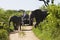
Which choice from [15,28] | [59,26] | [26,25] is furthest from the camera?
[26,25]

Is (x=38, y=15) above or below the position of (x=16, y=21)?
above

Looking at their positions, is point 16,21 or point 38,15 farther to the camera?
point 38,15

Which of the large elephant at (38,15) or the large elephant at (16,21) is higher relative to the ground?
the large elephant at (38,15)

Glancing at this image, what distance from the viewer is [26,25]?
2152 centimetres

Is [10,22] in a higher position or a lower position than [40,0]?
lower

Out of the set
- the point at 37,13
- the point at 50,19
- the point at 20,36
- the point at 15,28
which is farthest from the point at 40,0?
the point at 50,19

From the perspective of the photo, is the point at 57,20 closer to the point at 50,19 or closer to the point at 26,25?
the point at 50,19

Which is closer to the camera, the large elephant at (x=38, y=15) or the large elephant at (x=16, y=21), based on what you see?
the large elephant at (x=16, y=21)

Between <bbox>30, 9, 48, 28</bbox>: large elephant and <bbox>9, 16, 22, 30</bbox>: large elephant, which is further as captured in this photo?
<bbox>30, 9, 48, 28</bbox>: large elephant

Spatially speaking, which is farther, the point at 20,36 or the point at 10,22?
the point at 10,22

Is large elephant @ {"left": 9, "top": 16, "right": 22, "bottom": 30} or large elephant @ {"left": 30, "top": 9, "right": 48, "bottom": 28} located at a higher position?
large elephant @ {"left": 30, "top": 9, "right": 48, "bottom": 28}

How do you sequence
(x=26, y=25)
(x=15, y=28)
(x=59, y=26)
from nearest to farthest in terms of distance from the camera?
(x=59, y=26) < (x=15, y=28) < (x=26, y=25)

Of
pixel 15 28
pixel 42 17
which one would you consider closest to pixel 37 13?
pixel 42 17

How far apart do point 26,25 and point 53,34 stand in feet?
27.1
